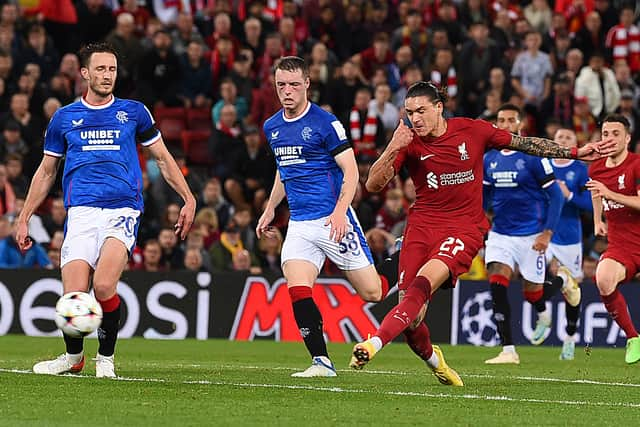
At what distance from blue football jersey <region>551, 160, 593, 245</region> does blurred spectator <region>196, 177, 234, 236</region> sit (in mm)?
5601

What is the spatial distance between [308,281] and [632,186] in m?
4.28

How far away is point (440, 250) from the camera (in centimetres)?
1059

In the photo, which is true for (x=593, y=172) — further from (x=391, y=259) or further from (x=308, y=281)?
(x=308, y=281)

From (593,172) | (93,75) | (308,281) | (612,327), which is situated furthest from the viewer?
(612,327)

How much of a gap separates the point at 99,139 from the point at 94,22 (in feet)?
42.6

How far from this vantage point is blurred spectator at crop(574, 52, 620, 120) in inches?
918

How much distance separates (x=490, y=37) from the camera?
2502cm

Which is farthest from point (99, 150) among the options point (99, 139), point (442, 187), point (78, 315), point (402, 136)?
point (442, 187)

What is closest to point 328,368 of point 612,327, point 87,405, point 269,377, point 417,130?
point 269,377

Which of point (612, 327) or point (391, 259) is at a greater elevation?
point (391, 259)

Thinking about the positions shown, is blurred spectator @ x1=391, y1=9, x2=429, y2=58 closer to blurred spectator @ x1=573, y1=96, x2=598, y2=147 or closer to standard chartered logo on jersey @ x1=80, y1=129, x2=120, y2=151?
blurred spectator @ x1=573, y1=96, x2=598, y2=147

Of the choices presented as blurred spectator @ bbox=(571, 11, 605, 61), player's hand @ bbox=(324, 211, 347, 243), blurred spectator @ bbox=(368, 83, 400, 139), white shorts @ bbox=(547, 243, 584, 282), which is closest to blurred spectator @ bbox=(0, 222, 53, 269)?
blurred spectator @ bbox=(368, 83, 400, 139)

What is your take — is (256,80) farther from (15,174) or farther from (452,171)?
(452,171)

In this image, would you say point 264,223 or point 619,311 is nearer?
point 264,223
